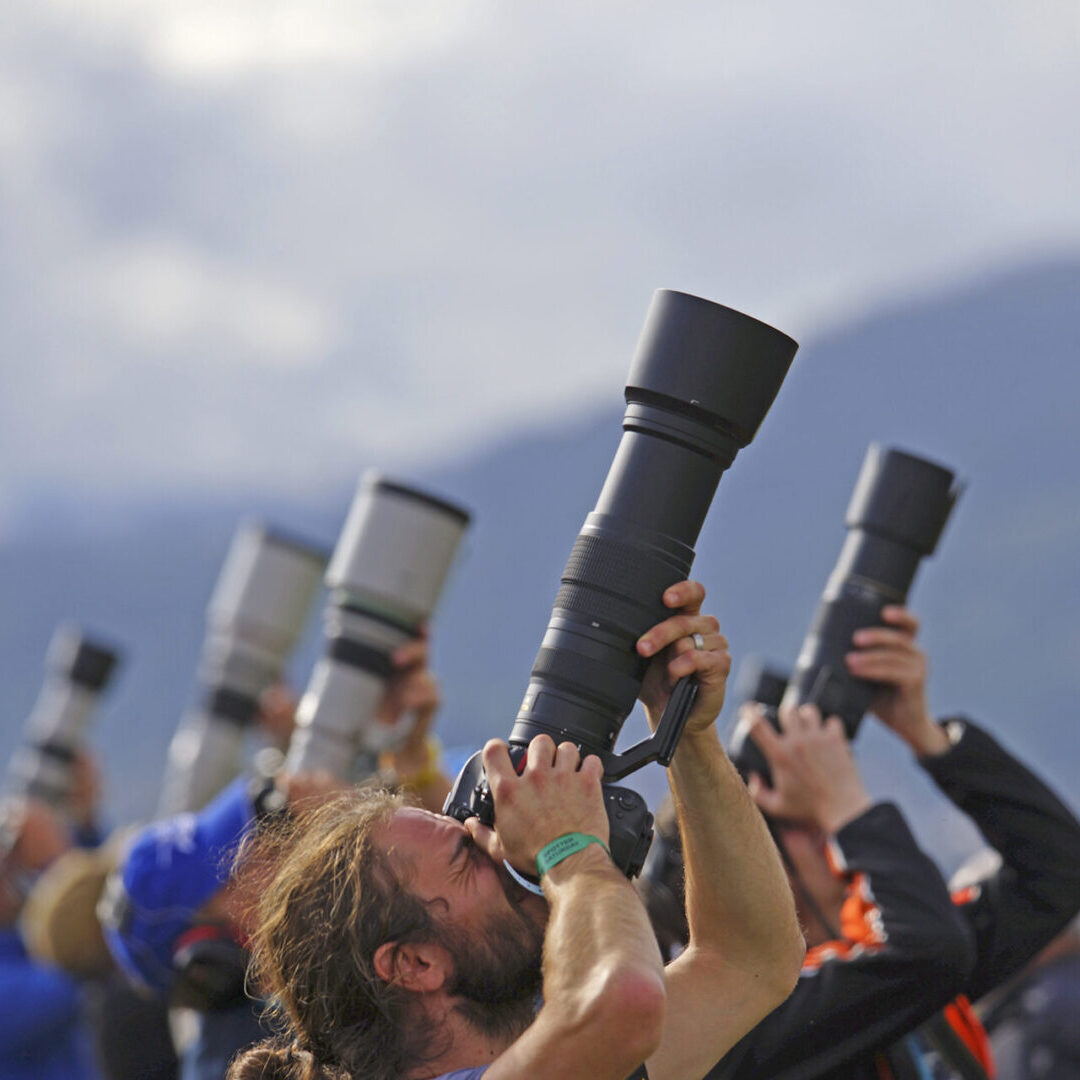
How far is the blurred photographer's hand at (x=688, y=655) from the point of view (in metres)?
2.19

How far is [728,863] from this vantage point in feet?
8.12

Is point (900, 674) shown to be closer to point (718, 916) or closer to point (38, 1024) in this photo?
point (718, 916)

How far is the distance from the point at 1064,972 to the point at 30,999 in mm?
3956

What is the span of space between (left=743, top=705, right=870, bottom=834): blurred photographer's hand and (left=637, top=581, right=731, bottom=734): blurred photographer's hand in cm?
90

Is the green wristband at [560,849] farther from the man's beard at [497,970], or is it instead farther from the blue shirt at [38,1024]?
the blue shirt at [38,1024]

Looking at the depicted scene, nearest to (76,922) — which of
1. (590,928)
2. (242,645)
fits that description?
(242,645)

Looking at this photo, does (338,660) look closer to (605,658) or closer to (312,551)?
(312,551)

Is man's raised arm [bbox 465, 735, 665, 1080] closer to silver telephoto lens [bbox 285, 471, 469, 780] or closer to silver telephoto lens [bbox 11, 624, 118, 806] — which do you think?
silver telephoto lens [bbox 285, 471, 469, 780]

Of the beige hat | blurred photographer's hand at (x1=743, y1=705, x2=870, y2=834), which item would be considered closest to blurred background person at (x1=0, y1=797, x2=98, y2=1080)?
the beige hat

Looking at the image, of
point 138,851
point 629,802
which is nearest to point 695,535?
point 629,802

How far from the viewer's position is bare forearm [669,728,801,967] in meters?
2.45

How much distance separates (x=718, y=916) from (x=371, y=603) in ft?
6.77

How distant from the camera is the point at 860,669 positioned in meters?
3.35

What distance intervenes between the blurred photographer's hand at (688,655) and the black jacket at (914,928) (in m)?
0.80
